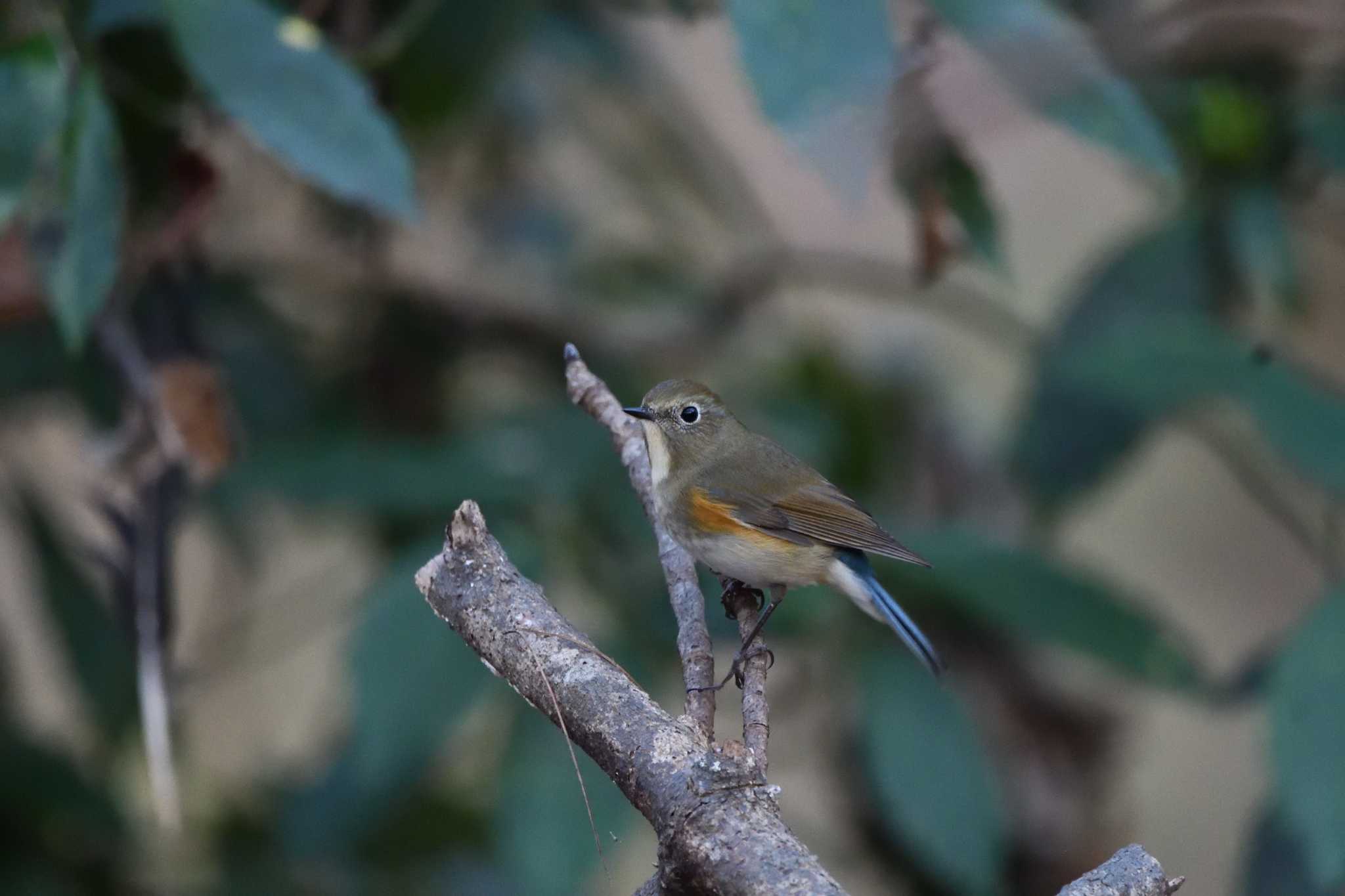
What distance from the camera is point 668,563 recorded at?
195 centimetres

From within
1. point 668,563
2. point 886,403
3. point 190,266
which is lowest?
point 886,403

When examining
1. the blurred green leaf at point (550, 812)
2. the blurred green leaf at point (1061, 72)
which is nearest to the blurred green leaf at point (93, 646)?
the blurred green leaf at point (550, 812)

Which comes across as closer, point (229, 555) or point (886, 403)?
point (229, 555)

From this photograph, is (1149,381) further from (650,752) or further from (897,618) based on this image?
(650,752)

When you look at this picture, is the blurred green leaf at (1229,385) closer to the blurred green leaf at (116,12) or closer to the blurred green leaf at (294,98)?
the blurred green leaf at (294,98)

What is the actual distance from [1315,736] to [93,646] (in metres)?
2.65

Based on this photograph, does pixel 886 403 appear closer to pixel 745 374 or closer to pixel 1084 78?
pixel 745 374

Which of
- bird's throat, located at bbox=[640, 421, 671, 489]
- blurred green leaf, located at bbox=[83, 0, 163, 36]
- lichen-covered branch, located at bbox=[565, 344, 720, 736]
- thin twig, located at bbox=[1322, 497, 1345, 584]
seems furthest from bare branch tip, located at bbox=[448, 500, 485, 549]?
thin twig, located at bbox=[1322, 497, 1345, 584]

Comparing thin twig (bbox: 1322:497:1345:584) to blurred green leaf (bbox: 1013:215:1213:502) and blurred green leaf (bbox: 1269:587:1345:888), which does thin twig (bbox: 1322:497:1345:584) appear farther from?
blurred green leaf (bbox: 1013:215:1213:502)

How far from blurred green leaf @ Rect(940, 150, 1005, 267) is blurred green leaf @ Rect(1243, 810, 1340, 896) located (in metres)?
1.31

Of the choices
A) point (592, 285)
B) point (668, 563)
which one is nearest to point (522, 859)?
point (668, 563)

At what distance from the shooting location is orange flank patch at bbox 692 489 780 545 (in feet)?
8.02

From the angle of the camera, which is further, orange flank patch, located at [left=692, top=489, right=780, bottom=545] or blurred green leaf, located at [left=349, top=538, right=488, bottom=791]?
blurred green leaf, located at [left=349, top=538, right=488, bottom=791]

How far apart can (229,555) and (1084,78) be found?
3002 millimetres
